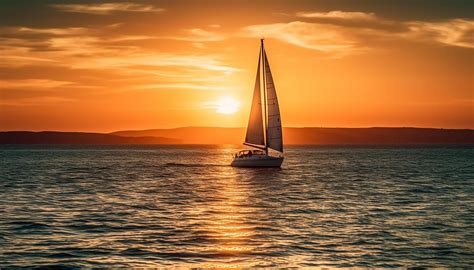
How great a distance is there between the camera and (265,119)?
86.9 m

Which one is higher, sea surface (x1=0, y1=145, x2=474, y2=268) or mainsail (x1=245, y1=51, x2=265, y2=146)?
mainsail (x1=245, y1=51, x2=265, y2=146)

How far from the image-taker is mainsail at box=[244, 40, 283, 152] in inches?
3354

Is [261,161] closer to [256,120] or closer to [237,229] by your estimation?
[256,120]

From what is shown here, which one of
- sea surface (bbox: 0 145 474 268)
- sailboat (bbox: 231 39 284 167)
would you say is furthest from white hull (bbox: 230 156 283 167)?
sea surface (bbox: 0 145 474 268)

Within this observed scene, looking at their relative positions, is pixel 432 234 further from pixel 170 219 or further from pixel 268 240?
pixel 170 219

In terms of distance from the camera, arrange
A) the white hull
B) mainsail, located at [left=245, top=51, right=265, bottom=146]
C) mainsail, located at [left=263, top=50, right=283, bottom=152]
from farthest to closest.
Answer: mainsail, located at [left=245, top=51, right=265, bottom=146] → the white hull → mainsail, located at [left=263, top=50, right=283, bottom=152]

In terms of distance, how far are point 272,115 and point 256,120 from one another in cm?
346

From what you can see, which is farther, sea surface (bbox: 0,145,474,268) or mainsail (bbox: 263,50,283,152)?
mainsail (bbox: 263,50,283,152)

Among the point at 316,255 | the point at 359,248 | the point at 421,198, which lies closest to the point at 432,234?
the point at 359,248

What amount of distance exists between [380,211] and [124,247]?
20468mm

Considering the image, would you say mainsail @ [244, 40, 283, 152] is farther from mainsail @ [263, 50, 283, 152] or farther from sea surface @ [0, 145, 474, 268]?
sea surface @ [0, 145, 474, 268]

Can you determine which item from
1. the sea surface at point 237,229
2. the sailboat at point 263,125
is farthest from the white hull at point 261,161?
the sea surface at point 237,229

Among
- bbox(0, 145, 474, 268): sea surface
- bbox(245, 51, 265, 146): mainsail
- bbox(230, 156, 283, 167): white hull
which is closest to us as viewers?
bbox(0, 145, 474, 268): sea surface

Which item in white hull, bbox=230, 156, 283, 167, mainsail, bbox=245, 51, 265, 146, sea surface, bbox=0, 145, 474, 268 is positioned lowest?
sea surface, bbox=0, 145, 474, 268
